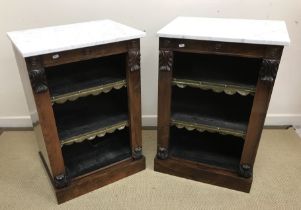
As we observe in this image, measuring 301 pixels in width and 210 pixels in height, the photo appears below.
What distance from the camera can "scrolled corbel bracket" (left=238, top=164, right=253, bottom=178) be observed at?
1.37 metres

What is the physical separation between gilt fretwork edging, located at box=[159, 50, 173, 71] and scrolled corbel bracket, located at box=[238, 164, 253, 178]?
0.63 metres

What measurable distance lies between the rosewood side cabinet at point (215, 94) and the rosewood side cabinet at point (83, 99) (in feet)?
0.51

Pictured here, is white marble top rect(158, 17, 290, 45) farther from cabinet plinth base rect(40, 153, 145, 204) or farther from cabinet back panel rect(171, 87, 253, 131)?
cabinet plinth base rect(40, 153, 145, 204)

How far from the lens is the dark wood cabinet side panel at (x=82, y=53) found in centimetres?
107

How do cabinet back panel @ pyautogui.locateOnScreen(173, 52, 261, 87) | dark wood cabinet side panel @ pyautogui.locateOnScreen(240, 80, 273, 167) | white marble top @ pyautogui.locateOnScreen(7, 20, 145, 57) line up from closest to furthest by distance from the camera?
white marble top @ pyautogui.locateOnScreen(7, 20, 145, 57), dark wood cabinet side panel @ pyautogui.locateOnScreen(240, 80, 273, 167), cabinet back panel @ pyautogui.locateOnScreen(173, 52, 261, 87)

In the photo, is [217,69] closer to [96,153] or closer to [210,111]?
[210,111]

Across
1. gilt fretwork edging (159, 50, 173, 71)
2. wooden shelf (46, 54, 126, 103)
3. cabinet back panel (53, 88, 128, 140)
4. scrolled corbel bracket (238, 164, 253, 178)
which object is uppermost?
gilt fretwork edging (159, 50, 173, 71)

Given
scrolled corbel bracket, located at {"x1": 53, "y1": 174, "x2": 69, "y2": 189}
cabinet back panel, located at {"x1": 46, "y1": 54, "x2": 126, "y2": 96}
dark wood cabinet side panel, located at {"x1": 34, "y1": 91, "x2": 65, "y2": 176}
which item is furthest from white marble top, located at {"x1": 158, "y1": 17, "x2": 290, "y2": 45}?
scrolled corbel bracket, located at {"x1": 53, "y1": 174, "x2": 69, "y2": 189}

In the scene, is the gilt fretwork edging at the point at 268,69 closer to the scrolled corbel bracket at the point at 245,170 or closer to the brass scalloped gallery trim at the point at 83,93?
the scrolled corbel bracket at the point at 245,170

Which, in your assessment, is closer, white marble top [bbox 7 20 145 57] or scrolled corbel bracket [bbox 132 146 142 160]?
white marble top [bbox 7 20 145 57]

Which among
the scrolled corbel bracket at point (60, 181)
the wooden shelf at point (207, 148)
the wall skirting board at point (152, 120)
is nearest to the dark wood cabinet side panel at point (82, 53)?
the scrolled corbel bracket at point (60, 181)

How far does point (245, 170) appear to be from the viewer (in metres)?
1.37

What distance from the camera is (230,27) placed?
1254mm

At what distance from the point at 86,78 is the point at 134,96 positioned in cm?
25
